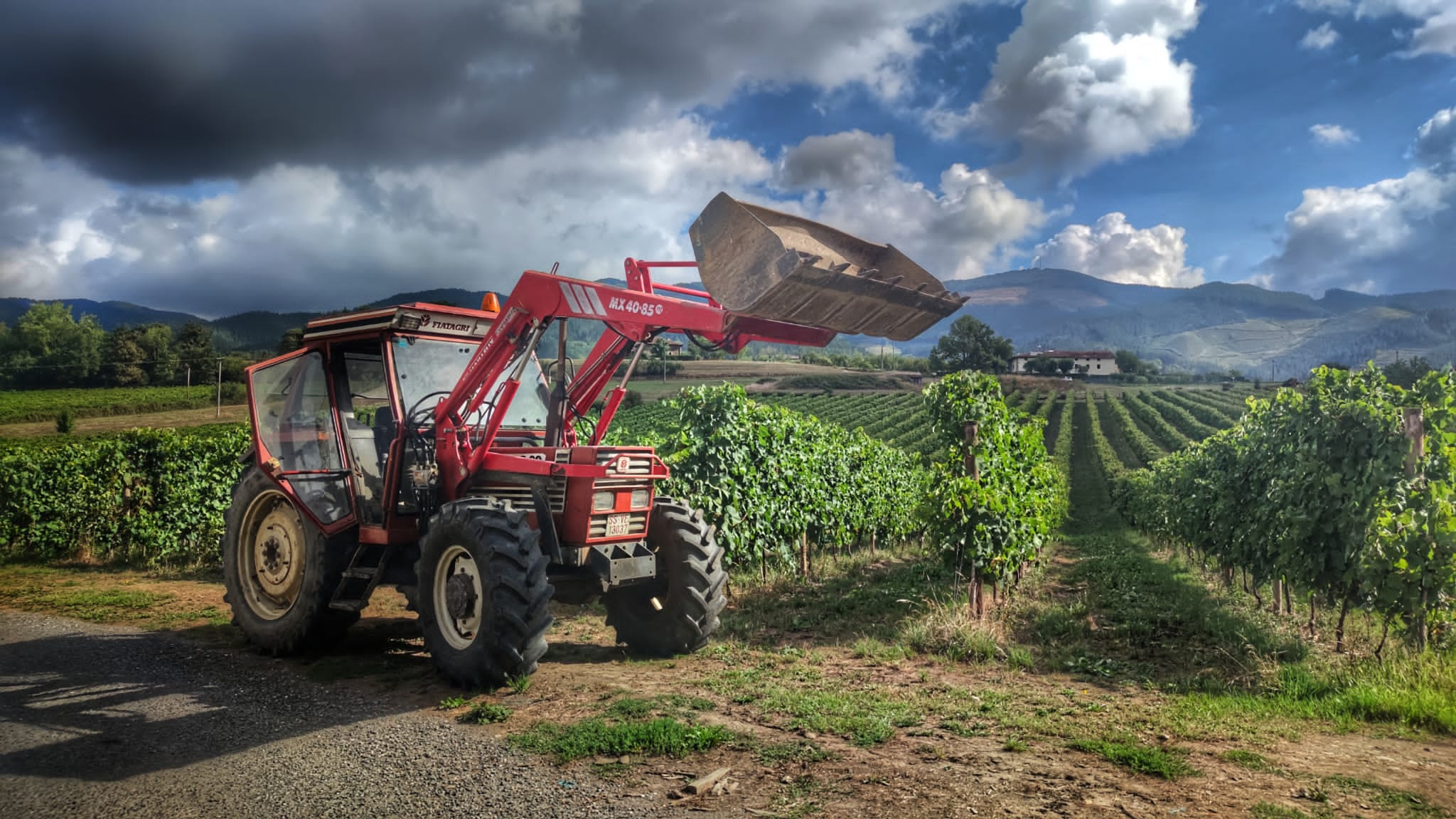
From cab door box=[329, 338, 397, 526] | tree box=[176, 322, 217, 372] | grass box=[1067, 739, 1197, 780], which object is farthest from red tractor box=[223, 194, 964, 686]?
tree box=[176, 322, 217, 372]

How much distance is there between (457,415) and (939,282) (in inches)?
157

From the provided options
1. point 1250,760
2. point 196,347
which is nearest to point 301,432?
point 1250,760

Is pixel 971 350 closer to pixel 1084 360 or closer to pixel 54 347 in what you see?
pixel 1084 360

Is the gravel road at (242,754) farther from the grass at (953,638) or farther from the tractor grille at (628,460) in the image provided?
the grass at (953,638)

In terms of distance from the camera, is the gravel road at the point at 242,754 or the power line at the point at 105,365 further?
the power line at the point at 105,365

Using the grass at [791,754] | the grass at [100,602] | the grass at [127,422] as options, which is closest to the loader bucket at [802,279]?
the grass at [791,754]

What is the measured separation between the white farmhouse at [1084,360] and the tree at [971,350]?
20.9m

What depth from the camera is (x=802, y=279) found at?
5430 mm

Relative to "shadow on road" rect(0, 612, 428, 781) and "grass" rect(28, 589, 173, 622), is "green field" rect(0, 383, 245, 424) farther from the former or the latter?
"shadow on road" rect(0, 612, 428, 781)

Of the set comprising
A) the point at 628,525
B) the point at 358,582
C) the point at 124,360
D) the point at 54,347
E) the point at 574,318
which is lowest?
the point at 358,582

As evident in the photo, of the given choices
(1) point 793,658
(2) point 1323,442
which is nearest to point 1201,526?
(2) point 1323,442

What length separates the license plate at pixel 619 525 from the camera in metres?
6.58

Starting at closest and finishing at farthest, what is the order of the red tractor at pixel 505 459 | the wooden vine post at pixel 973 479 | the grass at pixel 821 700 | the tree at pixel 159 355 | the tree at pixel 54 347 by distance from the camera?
the grass at pixel 821 700, the red tractor at pixel 505 459, the wooden vine post at pixel 973 479, the tree at pixel 54 347, the tree at pixel 159 355

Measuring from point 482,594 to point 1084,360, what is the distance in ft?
373
